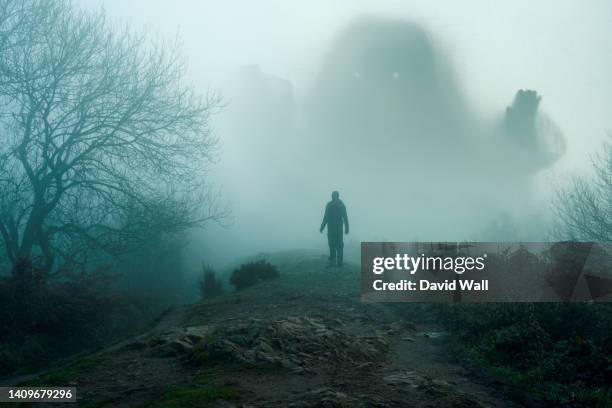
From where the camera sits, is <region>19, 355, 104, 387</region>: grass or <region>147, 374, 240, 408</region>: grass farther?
<region>19, 355, 104, 387</region>: grass

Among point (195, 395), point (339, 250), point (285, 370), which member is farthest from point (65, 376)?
point (339, 250)

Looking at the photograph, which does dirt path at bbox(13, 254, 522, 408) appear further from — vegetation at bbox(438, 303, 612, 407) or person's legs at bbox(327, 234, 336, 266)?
person's legs at bbox(327, 234, 336, 266)

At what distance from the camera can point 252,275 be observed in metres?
16.9

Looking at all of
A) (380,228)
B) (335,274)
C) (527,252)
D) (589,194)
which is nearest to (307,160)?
(380,228)

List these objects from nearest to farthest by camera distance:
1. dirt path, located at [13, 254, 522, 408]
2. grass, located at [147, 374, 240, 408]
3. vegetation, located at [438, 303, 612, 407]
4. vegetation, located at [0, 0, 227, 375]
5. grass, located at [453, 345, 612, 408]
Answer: grass, located at [147, 374, 240, 408]
dirt path, located at [13, 254, 522, 408]
grass, located at [453, 345, 612, 408]
vegetation, located at [438, 303, 612, 407]
vegetation, located at [0, 0, 227, 375]

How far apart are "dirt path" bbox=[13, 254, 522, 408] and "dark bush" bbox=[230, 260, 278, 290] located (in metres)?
6.79

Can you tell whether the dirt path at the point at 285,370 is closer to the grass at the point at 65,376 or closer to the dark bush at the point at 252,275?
the grass at the point at 65,376

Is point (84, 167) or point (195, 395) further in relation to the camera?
point (84, 167)

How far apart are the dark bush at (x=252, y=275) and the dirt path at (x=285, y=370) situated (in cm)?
679

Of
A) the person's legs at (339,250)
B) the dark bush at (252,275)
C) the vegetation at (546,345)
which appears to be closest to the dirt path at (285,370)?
the vegetation at (546,345)

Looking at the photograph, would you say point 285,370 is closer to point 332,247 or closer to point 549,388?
point 549,388

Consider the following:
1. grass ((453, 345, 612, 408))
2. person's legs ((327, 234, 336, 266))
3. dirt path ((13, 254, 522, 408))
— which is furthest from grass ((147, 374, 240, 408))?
person's legs ((327, 234, 336, 266))

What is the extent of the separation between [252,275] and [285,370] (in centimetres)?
1090

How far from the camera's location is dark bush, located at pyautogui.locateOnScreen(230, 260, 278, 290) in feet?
54.7
